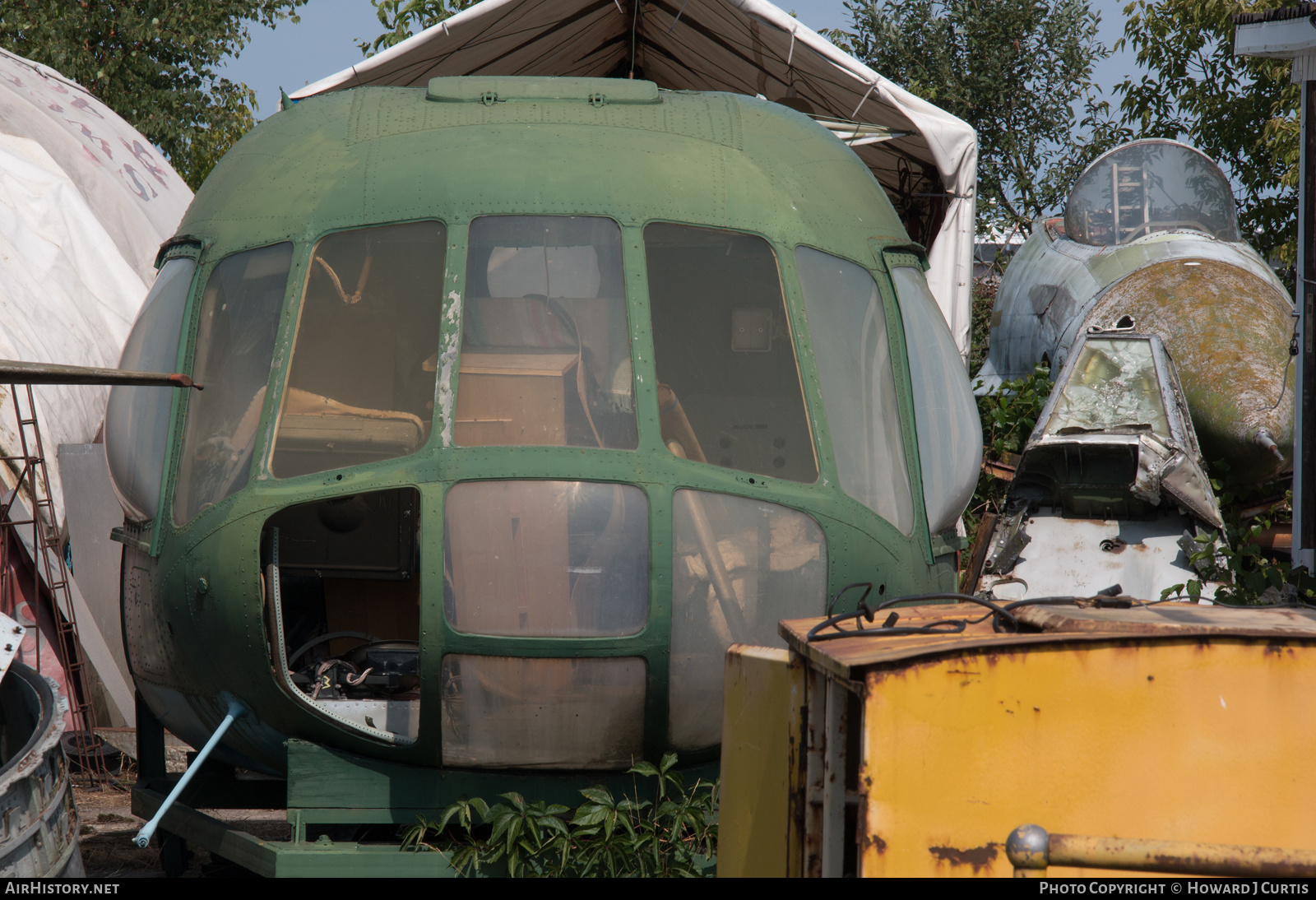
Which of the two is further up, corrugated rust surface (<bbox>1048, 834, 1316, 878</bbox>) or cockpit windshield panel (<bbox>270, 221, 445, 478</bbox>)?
cockpit windshield panel (<bbox>270, 221, 445, 478</bbox>)

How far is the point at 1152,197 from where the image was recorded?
11820 mm

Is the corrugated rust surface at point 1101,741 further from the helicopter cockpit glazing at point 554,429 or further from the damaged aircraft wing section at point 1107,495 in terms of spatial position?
the damaged aircraft wing section at point 1107,495

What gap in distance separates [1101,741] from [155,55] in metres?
19.5

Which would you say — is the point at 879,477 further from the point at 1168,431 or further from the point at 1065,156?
the point at 1065,156

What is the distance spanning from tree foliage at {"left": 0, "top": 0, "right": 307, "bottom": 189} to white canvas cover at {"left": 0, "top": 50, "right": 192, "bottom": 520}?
18.2 ft

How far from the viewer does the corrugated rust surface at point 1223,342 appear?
8469mm

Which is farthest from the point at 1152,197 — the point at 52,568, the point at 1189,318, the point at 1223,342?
the point at 52,568

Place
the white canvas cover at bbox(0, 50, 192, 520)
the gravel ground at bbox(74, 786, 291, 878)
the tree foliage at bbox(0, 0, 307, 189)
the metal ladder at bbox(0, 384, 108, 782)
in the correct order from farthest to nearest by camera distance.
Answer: the tree foliage at bbox(0, 0, 307, 189) → the white canvas cover at bbox(0, 50, 192, 520) → the metal ladder at bbox(0, 384, 108, 782) → the gravel ground at bbox(74, 786, 291, 878)

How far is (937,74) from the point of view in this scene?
18.5 metres

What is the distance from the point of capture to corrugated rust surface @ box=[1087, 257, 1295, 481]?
8469mm

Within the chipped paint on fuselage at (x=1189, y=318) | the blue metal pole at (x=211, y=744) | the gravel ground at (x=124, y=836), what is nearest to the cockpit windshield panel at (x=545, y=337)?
the blue metal pole at (x=211, y=744)

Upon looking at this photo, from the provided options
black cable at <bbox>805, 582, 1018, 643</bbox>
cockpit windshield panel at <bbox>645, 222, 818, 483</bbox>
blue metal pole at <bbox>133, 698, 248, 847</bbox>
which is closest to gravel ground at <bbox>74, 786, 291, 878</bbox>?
blue metal pole at <bbox>133, 698, 248, 847</bbox>

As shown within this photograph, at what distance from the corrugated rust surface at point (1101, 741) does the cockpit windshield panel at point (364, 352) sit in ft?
6.36

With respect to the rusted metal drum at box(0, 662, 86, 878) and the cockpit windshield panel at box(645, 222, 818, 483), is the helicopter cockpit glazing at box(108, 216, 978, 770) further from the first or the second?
the rusted metal drum at box(0, 662, 86, 878)
